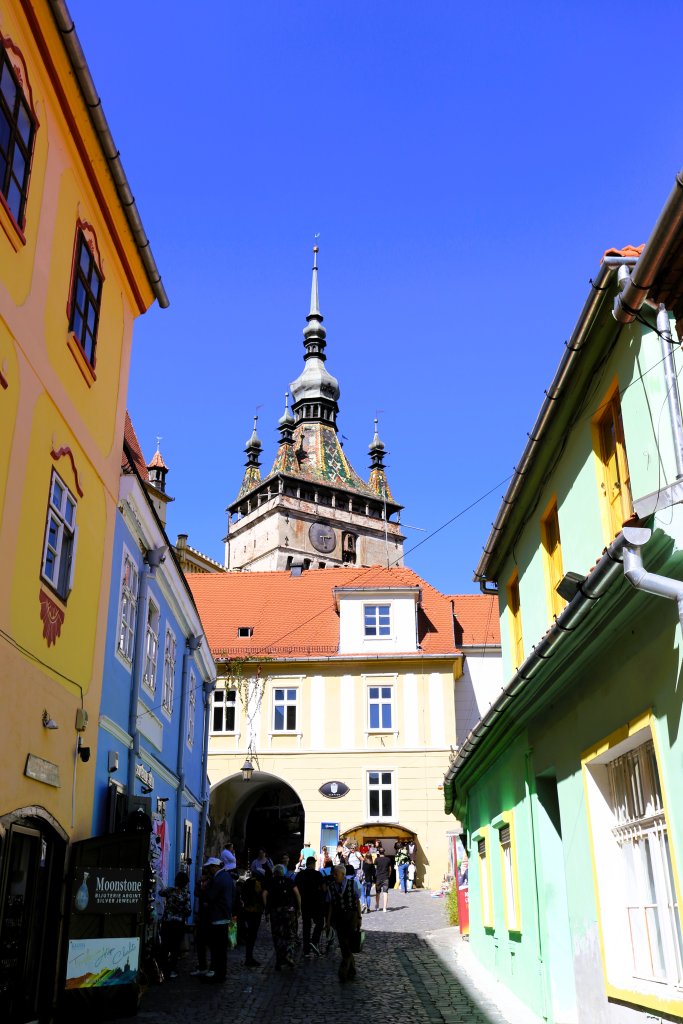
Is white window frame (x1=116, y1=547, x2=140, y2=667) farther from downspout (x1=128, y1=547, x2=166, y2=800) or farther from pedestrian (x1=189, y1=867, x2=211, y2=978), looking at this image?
pedestrian (x1=189, y1=867, x2=211, y2=978)

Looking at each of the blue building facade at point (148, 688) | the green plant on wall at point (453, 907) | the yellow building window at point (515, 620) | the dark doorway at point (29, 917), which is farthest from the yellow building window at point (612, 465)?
the green plant on wall at point (453, 907)

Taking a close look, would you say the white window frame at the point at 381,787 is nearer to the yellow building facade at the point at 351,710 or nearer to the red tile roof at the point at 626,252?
the yellow building facade at the point at 351,710

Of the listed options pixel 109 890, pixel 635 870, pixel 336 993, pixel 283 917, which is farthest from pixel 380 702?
pixel 635 870

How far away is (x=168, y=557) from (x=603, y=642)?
9.45m

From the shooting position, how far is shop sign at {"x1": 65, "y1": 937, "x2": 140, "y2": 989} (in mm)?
9562

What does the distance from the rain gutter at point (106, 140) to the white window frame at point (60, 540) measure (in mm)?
3753

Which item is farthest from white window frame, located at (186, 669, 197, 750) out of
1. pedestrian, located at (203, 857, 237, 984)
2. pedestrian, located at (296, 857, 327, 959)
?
pedestrian, located at (203, 857, 237, 984)

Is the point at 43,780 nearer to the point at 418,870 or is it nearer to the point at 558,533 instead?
the point at 558,533

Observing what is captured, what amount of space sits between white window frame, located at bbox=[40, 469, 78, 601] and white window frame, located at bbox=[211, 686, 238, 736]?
25633mm

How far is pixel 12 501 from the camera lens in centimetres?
877

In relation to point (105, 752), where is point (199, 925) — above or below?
below

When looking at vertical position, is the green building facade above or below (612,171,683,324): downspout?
below

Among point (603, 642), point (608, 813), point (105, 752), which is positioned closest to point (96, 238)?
point (105, 752)

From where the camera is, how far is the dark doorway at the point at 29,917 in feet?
28.4
